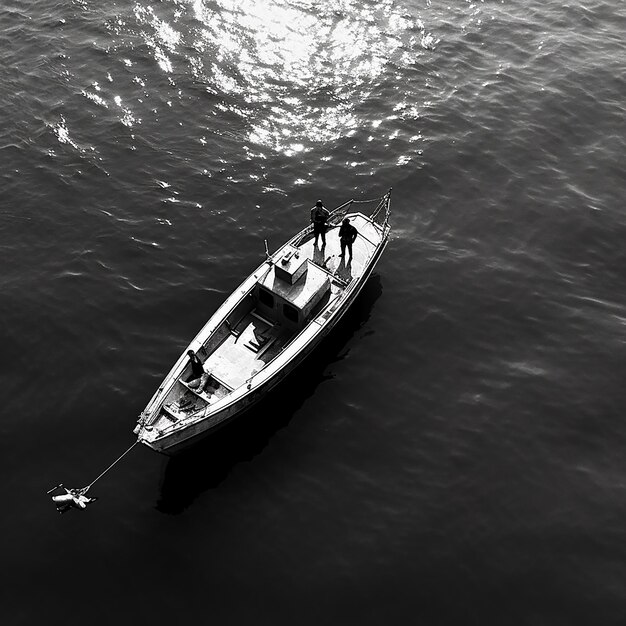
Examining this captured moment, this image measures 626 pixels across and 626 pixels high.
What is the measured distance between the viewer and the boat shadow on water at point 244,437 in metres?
23.0

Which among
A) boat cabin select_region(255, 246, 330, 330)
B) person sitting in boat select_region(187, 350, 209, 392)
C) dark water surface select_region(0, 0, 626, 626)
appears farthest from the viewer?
boat cabin select_region(255, 246, 330, 330)

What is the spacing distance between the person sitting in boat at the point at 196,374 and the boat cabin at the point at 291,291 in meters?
4.55

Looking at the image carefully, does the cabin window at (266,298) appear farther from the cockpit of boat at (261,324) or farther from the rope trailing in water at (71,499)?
the rope trailing in water at (71,499)

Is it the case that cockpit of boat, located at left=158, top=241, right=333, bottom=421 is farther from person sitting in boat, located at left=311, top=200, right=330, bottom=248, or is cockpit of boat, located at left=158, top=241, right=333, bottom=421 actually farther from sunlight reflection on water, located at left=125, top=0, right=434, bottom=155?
sunlight reflection on water, located at left=125, top=0, right=434, bottom=155

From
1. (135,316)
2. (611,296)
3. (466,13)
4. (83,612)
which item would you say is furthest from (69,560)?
(466,13)

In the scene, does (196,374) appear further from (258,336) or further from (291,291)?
(291,291)

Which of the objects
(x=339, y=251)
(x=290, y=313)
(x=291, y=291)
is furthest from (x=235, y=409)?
(x=339, y=251)

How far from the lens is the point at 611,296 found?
2956 centimetres

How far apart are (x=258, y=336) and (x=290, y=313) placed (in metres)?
1.91

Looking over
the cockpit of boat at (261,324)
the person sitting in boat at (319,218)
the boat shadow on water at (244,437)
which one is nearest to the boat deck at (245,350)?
the cockpit of boat at (261,324)

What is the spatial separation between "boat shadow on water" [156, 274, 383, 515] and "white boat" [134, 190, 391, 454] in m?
A: 1.11

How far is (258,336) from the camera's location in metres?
26.4

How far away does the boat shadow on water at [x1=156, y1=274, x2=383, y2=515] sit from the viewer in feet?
75.6

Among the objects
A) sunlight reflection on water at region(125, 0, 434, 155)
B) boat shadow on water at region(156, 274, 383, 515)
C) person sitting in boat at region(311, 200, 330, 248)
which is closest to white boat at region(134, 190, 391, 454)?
person sitting in boat at region(311, 200, 330, 248)
